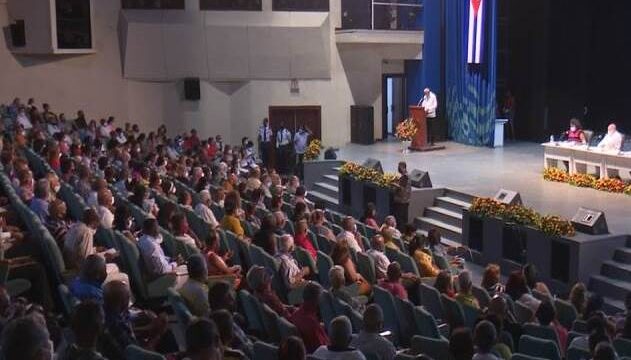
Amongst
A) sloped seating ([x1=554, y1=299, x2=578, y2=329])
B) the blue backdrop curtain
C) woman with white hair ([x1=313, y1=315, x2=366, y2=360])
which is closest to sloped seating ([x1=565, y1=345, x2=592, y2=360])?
sloped seating ([x1=554, y1=299, x2=578, y2=329])

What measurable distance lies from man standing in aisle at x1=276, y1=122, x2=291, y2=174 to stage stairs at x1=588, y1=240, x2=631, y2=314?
9316mm

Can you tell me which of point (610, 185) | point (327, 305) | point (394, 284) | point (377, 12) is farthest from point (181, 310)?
point (377, 12)

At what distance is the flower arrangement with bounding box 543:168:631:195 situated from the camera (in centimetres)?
1344

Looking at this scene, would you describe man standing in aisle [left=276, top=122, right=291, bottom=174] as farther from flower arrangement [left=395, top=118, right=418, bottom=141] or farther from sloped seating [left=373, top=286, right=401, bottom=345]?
sloped seating [left=373, top=286, right=401, bottom=345]

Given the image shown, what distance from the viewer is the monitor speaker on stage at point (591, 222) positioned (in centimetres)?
1000

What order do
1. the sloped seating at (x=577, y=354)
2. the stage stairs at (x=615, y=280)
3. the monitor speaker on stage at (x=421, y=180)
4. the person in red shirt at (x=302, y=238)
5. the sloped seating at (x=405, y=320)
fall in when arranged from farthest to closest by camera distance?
the monitor speaker on stage at (x=421, y=180)
the stage stairs at (x=615, y=280)
the person in red shirt at (x=302, y=238)
the sloped seating at (x=405, y=320)
the sloped seating at (x=577, y=354)

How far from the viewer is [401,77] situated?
73.0ft

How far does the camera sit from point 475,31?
18859 mm

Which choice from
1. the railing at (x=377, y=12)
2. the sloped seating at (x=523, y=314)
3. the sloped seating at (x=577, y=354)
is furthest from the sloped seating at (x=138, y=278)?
the railing at (x=377, y=12)

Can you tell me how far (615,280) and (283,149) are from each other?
9.70 metres

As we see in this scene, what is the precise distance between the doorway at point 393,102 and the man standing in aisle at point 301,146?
4.76 metres

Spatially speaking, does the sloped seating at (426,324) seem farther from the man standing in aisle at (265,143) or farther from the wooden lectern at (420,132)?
the man standing in aisle at (265,143)

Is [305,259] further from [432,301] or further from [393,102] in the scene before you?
[393,102]

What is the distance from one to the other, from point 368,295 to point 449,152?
11.6 meters
